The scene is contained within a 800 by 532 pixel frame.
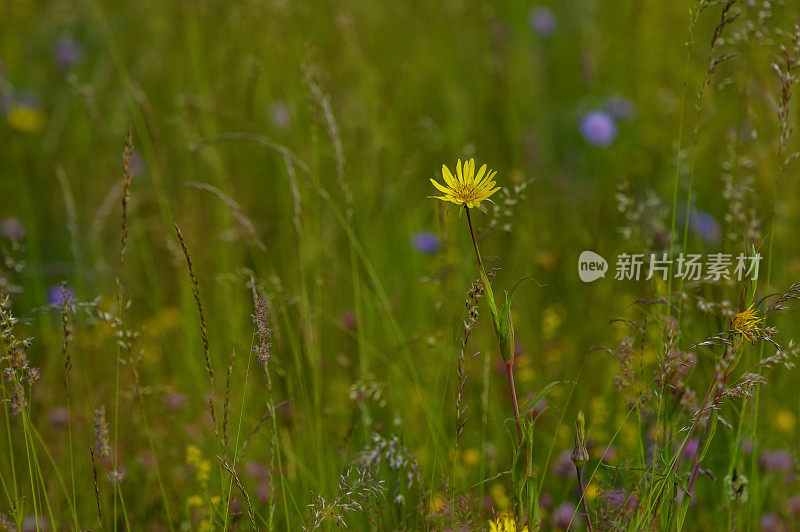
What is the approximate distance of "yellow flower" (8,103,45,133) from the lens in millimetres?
2928

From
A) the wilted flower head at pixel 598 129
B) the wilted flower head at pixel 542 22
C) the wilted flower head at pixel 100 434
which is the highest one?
the wilted flower head at pixel 542 22

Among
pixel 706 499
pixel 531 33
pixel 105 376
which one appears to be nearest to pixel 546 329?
pixel 706 499

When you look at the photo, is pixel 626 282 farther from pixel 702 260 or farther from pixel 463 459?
pixel 463 459

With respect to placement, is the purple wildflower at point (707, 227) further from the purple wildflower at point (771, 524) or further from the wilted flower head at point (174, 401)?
the wilted flower head at point (174, 401)

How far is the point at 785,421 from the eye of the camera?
1.77m

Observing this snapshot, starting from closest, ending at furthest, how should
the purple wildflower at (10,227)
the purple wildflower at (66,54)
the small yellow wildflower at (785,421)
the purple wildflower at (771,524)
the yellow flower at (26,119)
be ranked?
the purple wildflower at (771,524) → the small yellow wildflower at (785,421) → the purple wildflower at (10,227) → the yellow flower at (26,119) → the purple wildflower at (66,54)

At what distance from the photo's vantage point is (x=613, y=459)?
1.69 metres

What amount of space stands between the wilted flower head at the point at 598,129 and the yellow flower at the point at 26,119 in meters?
2.18

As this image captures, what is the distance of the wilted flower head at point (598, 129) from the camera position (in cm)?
253

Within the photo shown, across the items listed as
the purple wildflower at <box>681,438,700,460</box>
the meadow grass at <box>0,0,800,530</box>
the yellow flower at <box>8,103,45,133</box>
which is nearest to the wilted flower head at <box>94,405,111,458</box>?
the meadow grass at <box>0,0,800,530</box>

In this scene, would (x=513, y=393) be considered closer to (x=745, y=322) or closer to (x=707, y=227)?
(x=745, y=322)

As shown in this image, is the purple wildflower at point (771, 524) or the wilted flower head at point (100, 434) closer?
the wilted flower head at point (100, 434)

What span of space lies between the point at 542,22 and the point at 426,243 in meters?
1.70

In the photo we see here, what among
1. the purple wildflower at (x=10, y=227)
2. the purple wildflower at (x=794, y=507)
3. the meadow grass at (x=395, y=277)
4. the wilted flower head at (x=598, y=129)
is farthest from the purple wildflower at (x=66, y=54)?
the purple wildflower at (x=794, y=507)
